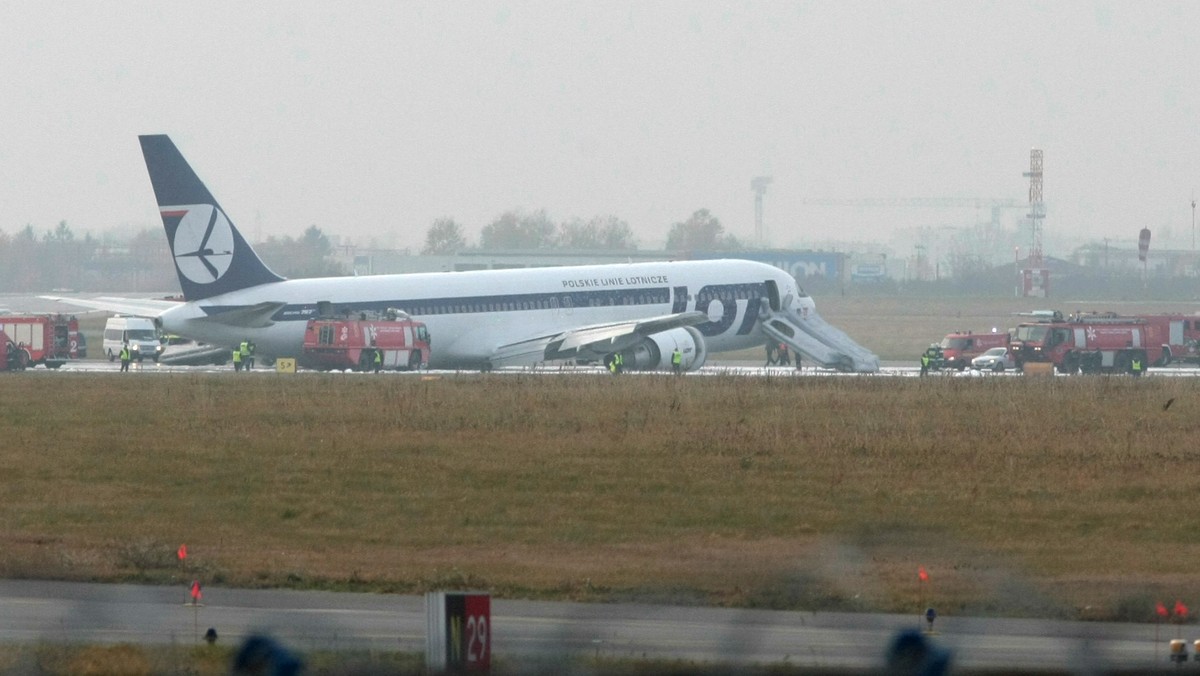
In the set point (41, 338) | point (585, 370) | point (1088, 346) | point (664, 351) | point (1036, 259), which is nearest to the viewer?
point (664, 351)

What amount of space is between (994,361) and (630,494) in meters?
47.4

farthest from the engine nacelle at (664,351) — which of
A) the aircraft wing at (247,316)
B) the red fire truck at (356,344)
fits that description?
the aircraft wing at (247,316)

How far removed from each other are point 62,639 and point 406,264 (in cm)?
15709

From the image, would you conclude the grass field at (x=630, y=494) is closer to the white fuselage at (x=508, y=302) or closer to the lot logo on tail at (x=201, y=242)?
the lot logo on tail at (x=201, y=242)

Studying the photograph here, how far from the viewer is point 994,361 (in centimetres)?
7188

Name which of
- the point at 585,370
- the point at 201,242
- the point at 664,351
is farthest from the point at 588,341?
the point at 201,242

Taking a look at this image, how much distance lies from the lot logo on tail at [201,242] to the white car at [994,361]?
103ft

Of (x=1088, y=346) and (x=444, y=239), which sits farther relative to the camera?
(x=444, y=239)

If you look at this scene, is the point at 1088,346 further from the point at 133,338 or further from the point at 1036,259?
the point at 1036,259

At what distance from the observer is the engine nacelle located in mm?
60281

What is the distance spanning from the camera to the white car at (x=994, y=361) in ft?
234

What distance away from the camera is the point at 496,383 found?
4841 centimetres

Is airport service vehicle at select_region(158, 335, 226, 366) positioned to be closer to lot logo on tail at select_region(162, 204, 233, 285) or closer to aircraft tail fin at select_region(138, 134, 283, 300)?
aircraft tail fin at select_region(138, 134, 283, 300)

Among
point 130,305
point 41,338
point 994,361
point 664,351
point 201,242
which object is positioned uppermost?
point 201,242
